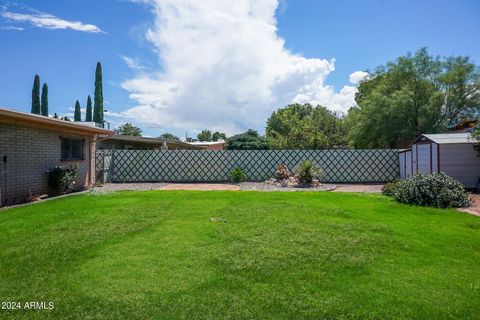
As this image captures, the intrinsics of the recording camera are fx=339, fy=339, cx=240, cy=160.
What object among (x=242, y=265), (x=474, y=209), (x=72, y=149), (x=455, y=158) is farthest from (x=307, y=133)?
(x=242, y=265)

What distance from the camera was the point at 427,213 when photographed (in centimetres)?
752

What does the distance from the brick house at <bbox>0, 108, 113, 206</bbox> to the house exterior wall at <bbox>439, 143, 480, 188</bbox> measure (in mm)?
12847

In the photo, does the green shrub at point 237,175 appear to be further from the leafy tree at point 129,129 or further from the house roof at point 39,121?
the leafy tree at point 129,129

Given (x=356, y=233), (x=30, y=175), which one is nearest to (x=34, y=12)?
(x=30, y=175)

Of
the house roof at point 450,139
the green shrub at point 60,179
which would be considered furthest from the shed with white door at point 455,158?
the green shrub at point 60,179

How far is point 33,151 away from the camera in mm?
10047

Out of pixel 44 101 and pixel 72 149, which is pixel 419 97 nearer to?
pixel 72 149

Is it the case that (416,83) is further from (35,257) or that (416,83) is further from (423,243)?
(35,257)

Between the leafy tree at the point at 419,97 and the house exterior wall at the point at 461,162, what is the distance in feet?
24.7

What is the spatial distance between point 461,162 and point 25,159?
14242 mm

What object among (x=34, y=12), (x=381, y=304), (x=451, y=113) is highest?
(x=34, y=12)

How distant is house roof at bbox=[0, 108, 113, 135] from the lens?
839cm

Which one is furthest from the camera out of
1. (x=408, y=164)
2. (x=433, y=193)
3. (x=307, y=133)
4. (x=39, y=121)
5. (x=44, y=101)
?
(x=44, y=101)

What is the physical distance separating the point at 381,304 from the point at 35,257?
402 centimetres
